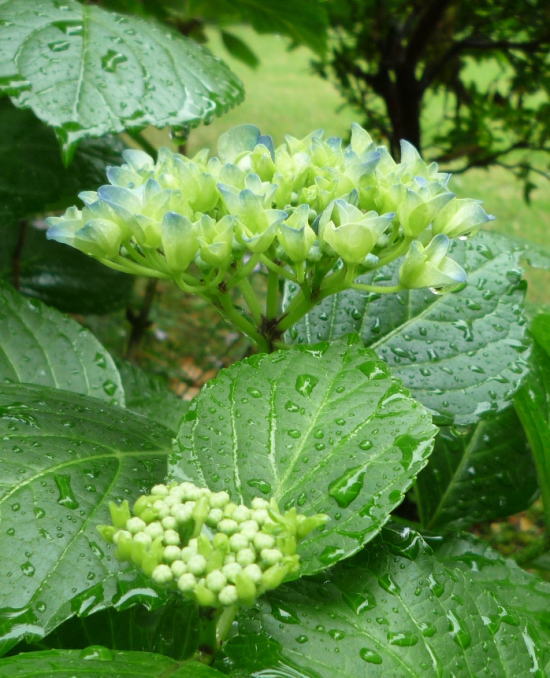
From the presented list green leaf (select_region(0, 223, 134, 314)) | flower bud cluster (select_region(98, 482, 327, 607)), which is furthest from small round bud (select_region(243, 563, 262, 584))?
green leaf (select_region(0, 223, 134, 314))

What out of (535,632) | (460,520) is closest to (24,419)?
(535,632)

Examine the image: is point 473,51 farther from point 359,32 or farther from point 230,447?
point 230,447

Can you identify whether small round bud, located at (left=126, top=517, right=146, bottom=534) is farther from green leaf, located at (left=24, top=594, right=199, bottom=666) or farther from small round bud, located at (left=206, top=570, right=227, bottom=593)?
green leaf, located at (left=24, top=594, right=199, bottom=666)

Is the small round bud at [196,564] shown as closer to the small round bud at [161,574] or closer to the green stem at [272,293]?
the small round bud at [161,574]

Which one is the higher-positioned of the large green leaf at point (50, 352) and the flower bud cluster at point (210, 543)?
the flower bud cluster at point (210, 543)

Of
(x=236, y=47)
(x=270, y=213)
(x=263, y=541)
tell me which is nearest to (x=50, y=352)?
(x=270, y=213)

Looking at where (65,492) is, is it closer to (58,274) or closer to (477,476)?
(477,476)

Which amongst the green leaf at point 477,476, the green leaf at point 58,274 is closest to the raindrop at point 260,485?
the green leaf at point 477,476

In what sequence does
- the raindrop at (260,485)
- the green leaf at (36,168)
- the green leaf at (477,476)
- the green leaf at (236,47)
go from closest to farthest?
the raindrop at (260,485), the green leaf at (477,476), the green leaf at (36,168), the green leaf at (236,47)
